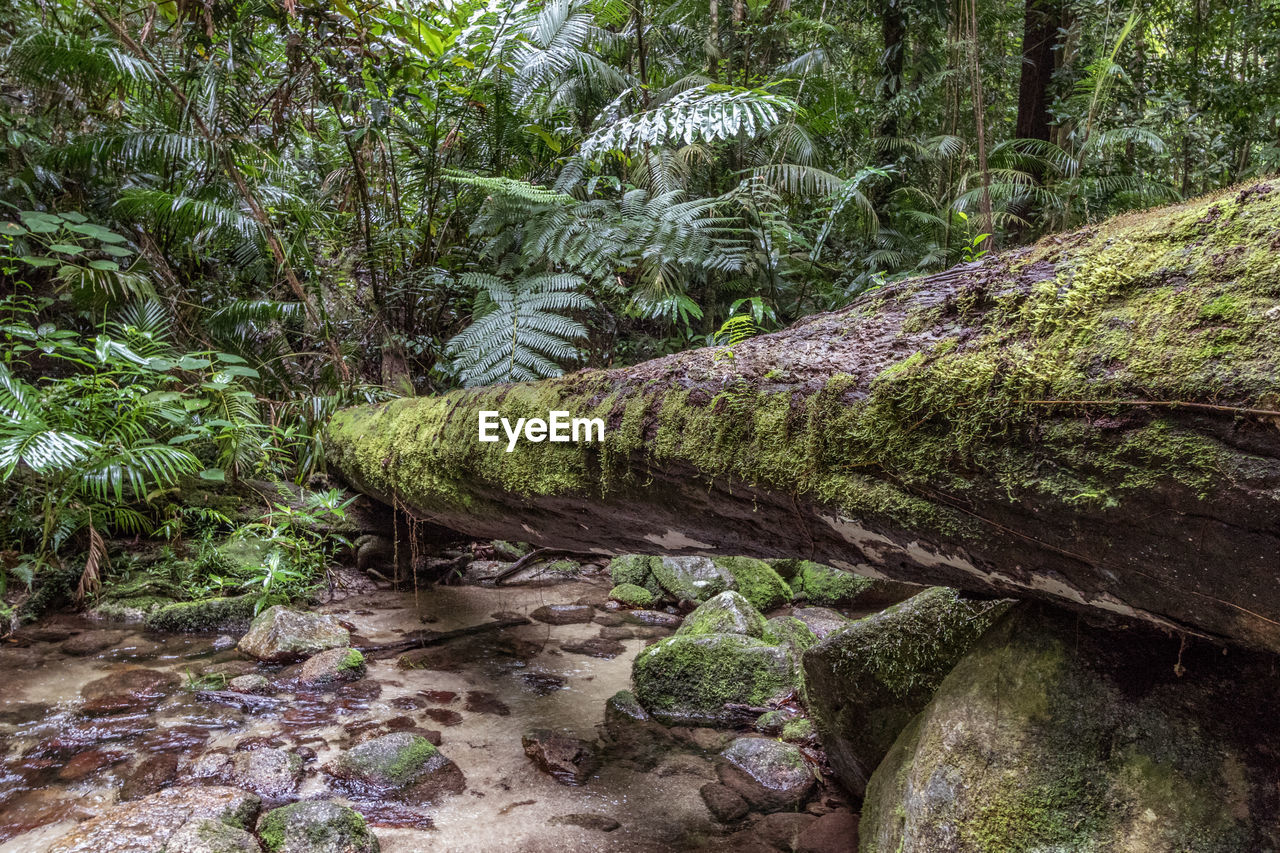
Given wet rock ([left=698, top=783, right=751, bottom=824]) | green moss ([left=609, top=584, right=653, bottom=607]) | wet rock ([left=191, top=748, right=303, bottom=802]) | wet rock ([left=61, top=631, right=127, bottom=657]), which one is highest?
wet rock ([left=61, top=631, right=127, bottom=657])

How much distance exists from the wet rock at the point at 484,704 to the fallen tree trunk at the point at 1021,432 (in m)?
1.59

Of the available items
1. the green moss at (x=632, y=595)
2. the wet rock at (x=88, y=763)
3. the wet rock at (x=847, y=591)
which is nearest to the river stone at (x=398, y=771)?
the wet rock at (x=88, y=763)

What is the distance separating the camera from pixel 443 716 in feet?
11.2

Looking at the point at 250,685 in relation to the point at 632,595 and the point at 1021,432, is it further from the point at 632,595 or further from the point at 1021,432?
the point at 1021,432

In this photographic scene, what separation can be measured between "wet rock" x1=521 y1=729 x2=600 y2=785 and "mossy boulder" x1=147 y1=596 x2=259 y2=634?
243 centimetres

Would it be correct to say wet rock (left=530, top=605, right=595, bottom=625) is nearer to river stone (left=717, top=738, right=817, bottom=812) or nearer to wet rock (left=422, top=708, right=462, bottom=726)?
wet rock (left=422, top=708, right=462, bottom=726)

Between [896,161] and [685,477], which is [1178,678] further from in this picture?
[896,161]

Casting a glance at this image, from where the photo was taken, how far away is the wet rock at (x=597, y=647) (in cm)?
437

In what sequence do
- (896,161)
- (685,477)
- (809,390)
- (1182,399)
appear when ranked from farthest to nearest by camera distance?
1. (896,161)
2. (685,477)
3. (809,390)
4. (1182,399)

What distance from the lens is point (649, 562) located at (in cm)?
567

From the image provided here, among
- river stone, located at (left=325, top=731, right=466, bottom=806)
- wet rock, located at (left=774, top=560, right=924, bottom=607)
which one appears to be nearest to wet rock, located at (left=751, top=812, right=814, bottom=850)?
river stone, located at (left=325, top=731, right=466, bottom=806)

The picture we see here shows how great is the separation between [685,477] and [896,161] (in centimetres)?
634

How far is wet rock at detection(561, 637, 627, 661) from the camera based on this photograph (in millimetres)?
4371

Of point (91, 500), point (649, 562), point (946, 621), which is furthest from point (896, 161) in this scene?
point (91, 500)
